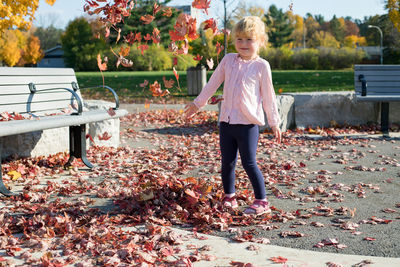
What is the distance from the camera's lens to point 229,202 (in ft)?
12.4

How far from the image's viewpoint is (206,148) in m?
6.77

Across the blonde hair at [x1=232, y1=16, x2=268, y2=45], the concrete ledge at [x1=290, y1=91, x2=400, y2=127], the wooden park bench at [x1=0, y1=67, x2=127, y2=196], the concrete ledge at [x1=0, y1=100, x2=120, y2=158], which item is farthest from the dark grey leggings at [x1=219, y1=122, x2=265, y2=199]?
the concrete ledge at [x1=290, y1=91, x2=400, y2=127]

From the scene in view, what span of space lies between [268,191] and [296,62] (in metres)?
41.2

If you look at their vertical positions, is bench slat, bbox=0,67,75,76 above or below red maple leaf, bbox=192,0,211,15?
below

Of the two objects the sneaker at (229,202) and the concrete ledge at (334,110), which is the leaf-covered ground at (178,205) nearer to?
the sneaker at (229,202)

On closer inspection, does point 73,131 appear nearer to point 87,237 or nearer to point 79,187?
point 79,187

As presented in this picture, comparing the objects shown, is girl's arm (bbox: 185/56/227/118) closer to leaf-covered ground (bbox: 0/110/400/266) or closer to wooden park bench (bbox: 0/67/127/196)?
leaf-covered ground (bbox: 0/110/400/266)

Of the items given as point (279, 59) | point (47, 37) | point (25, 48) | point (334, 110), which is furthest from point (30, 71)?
point (47, 37)

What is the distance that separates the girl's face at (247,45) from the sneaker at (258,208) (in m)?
1.17

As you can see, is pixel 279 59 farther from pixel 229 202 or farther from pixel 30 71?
pixel 229 202

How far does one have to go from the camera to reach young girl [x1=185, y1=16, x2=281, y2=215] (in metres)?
3.50

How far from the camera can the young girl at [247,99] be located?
3.50m

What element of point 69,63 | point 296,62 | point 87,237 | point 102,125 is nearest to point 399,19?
point 102,125

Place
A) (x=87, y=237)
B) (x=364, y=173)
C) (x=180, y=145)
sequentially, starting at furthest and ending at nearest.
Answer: (x=180, y=145), (x=364, y=173), (x=87, y=237)
